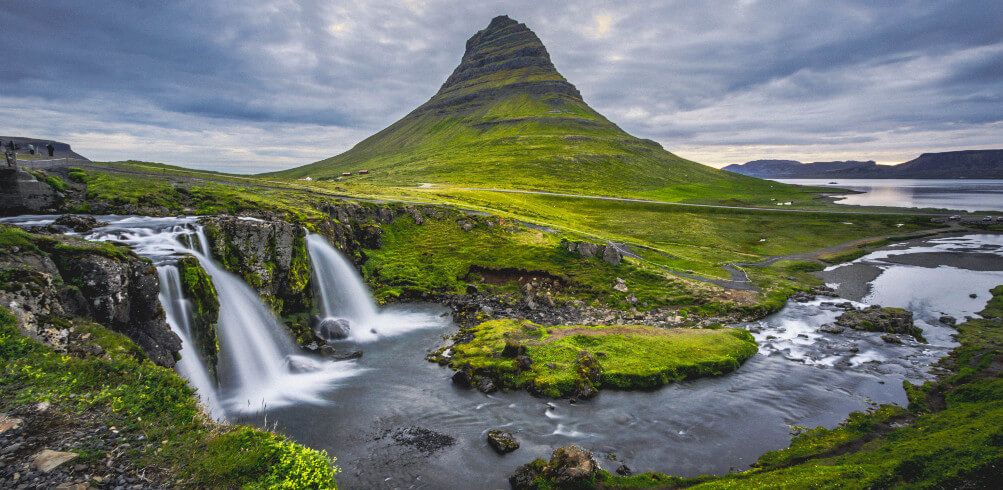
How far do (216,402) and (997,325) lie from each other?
68.9m

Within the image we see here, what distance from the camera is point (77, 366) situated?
589 inches

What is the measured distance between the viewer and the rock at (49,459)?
10.6 m

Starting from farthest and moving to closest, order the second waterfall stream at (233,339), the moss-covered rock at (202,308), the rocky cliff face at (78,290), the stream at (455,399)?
the moss-covered rock at (202,308)
the second waterfall stream at (233,339)
the stream at (455,399)
the rocky cliff face at (78,290)

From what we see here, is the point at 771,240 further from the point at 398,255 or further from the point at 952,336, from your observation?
the point at 398,255

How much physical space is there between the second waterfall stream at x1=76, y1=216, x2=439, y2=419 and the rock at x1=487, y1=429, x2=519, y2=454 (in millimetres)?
11854

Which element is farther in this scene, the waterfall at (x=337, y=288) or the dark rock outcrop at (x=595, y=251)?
the dark rock outcrop at (x=595, y=251)

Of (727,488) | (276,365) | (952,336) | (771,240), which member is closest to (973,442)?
(727,488)

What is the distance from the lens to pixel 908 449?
18.2 m

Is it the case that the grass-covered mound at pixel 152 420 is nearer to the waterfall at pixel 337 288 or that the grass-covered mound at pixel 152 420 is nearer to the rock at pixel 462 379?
the rock at pixel 462 379

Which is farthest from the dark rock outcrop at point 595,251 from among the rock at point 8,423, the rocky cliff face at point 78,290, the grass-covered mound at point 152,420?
the rock at point 8,423

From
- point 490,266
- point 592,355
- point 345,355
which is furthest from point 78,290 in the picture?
point 490,266

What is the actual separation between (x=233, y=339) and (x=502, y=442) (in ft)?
67.6

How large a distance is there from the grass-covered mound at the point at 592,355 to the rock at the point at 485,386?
0.62 meters

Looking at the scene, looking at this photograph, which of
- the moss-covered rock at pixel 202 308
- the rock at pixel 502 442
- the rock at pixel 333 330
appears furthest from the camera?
the rock at pixel 333 330
